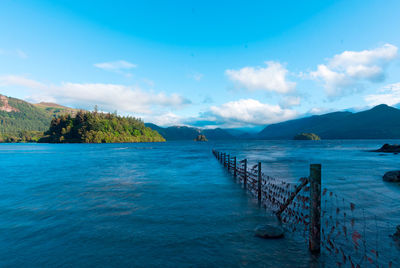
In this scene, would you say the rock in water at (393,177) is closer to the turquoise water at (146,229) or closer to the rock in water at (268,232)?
the turquoise water at (146,229)

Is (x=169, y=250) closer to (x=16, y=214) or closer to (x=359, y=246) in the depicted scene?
(x=359, y=246)

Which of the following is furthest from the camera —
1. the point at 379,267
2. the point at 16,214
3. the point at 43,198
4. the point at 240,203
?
the point at 43,198

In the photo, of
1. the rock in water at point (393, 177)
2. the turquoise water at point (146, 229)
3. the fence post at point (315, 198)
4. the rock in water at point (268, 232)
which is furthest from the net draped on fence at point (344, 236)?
the rock in water at point (393, 177)

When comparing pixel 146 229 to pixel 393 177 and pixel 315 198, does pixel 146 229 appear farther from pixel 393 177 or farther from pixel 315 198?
pixel 393 177

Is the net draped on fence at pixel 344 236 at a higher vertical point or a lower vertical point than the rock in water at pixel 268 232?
lower

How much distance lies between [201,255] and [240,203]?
7512 millimetres

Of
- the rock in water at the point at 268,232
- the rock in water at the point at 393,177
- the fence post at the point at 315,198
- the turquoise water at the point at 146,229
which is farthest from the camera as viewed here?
the rock in water at the point at 393,177

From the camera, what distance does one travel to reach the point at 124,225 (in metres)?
10.8

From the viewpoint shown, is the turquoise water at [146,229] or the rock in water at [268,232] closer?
the turquoise water at [146,229]

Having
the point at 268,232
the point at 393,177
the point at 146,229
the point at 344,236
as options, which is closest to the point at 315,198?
the point at 268,232

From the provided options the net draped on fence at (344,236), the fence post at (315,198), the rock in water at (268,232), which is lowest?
the net draped on fence at (344,236)

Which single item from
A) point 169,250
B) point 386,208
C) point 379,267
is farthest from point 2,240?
point 386,208

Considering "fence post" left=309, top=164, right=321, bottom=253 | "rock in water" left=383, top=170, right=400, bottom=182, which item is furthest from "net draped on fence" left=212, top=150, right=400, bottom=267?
"rock in water" left=383, top=170, right=400, bottom=182

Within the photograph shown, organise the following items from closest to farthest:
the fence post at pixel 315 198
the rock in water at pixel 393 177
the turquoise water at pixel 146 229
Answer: the fence post at pixel 315 198 < the turquoise water at pixel 146 229 < the rock in water at pixel 393 177
